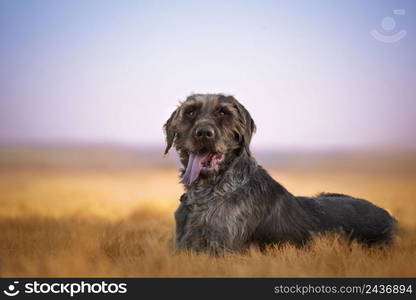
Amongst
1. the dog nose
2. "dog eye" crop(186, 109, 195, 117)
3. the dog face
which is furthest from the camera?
"dog eye" crop(186, 109, 195, 117)

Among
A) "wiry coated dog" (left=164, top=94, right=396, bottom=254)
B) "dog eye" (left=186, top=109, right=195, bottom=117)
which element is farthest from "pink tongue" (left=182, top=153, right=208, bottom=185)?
"dog eye" (left=186, top=109, right=195, bottom=117)

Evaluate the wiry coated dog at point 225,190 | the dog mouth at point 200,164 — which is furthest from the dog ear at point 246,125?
the dog mouth at point 200,164

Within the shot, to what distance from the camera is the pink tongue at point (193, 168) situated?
28.1 feet

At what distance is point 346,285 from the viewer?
23.6 feet

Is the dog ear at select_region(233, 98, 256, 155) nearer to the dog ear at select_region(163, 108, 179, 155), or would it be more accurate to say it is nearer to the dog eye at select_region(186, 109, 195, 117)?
the dog eye at select_region(186, 109, 195, 117)

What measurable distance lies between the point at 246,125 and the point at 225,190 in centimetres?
107

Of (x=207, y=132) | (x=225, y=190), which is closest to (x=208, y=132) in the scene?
(x=207, y=132)

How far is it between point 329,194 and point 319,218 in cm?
196

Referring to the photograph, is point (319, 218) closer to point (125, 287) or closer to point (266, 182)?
point (266, 182)

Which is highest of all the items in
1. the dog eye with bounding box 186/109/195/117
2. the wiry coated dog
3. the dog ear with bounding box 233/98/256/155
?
the dog eye with bounding box 186/109/195/117

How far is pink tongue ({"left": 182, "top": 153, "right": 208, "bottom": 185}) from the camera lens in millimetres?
8570

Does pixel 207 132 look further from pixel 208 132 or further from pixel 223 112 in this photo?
pixel 223 112

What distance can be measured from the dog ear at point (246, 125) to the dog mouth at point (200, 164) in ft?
1.57

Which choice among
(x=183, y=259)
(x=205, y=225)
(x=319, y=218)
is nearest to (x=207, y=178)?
(x=205, y=225)
